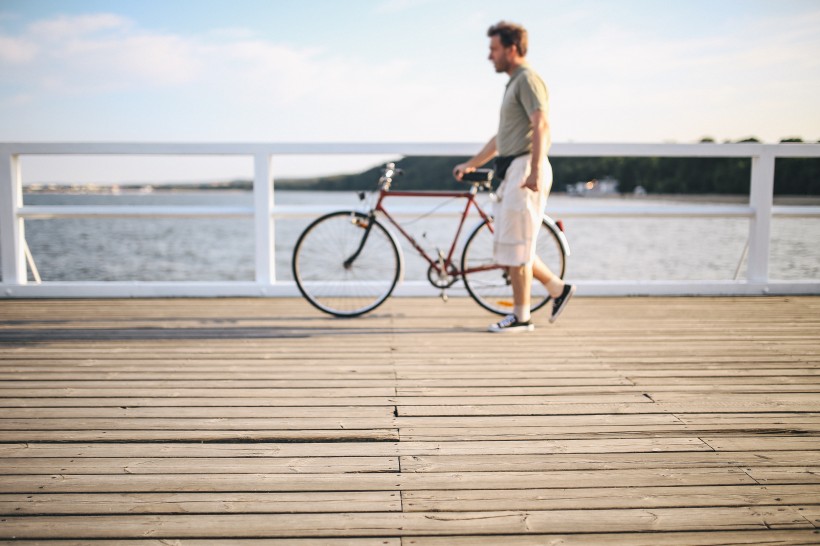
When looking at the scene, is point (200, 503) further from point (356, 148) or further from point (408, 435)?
point (356, 148)

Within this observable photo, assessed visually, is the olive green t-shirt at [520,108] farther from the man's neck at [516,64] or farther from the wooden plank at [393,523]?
the wooden plank at [393,523]

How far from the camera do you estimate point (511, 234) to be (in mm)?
3918

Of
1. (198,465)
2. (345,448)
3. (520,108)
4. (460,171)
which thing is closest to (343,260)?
(460,171)

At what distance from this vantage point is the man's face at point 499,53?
380cm

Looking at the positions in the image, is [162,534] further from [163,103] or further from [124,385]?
[163,103]

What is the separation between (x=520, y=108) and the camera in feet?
12.4

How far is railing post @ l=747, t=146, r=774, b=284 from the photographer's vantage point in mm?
5375

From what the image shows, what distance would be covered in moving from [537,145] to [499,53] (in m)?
0.60

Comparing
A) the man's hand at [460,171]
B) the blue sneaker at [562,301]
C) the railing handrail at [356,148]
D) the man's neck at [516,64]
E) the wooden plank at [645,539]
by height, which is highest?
the man's neck at [516,64]

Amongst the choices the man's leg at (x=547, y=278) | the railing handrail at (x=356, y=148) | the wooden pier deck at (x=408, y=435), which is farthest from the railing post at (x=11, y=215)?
the man's leg at (x=547, y=278)

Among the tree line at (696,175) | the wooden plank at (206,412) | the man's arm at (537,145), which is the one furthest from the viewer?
the tree line at (696,175)

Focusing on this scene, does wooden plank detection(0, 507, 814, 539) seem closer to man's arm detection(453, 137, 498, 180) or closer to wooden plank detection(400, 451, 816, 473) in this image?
wooden plank detection(400, 451, 816, 473)

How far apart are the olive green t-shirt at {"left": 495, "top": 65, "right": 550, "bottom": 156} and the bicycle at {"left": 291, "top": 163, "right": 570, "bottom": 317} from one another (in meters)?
0.41

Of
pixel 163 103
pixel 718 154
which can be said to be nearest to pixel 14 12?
pixel 163 103
